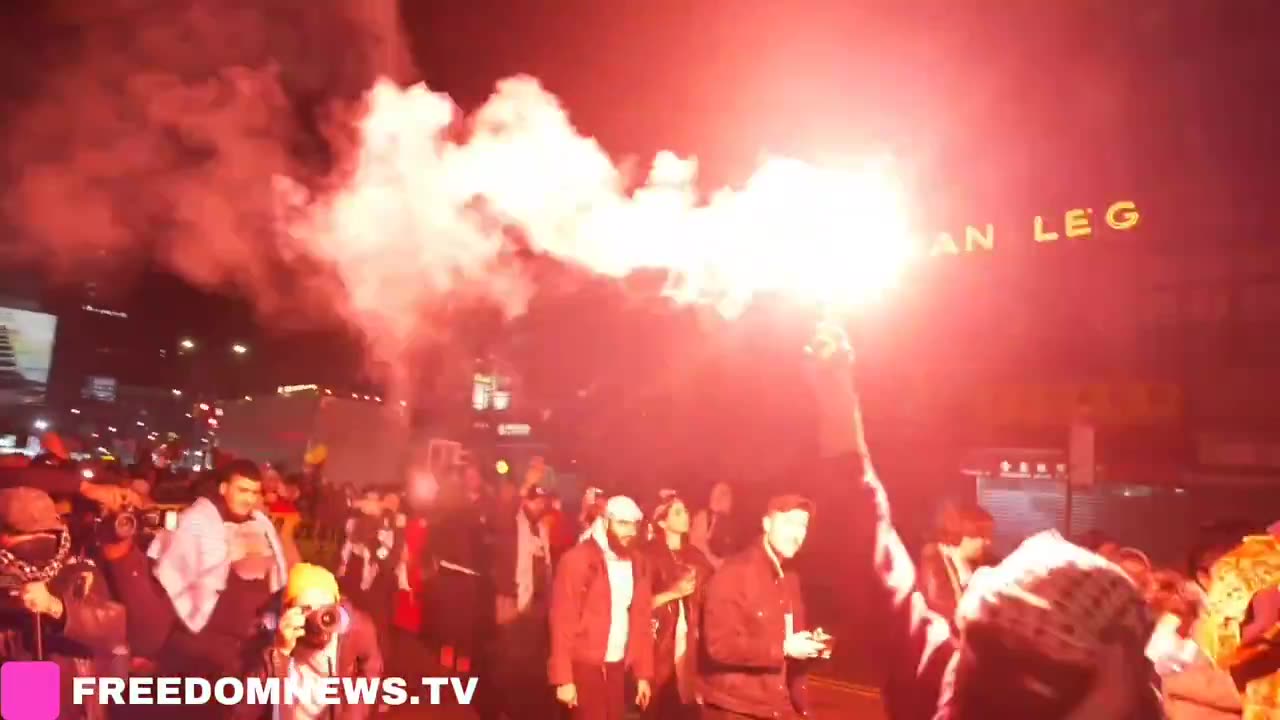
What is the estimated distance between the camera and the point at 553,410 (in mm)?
25031

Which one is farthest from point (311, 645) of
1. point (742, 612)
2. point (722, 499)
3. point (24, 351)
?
point (24, 351)

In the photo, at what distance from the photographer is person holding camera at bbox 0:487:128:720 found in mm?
4457

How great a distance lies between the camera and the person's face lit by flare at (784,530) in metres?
5.24

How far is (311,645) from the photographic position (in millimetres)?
4469

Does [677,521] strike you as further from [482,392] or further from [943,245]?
[482,392]

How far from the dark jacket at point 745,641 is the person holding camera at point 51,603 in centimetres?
268

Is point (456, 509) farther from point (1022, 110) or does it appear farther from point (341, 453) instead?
point (1022, 110)

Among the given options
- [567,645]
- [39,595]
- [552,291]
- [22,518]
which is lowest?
[567,645]

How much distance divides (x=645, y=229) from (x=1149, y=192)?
10415 mm

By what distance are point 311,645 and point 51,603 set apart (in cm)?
112

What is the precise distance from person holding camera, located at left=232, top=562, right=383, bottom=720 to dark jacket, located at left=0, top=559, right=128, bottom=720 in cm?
71

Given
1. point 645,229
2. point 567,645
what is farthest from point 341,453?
point 567,645

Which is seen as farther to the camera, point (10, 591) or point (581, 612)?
point (581, 612)

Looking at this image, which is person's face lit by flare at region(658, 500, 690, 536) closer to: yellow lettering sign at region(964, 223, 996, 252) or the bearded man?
the bearded man
